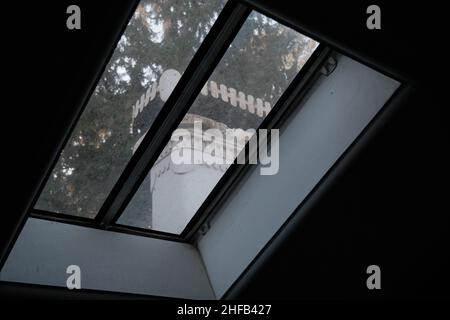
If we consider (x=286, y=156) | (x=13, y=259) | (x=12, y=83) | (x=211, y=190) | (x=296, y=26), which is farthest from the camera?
(x=211, y=190)

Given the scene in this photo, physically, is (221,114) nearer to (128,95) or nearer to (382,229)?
(128,95)

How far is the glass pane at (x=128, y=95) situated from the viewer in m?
2.71

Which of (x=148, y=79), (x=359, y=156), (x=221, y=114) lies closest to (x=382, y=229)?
(x=359, y=156)

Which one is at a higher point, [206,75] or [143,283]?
[206,75]

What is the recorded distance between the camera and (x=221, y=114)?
10.3 feet

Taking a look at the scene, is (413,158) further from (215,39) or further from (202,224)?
(202,224)

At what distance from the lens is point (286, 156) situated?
10.5ft

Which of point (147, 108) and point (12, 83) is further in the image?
point (147, 108)

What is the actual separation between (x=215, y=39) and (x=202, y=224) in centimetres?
109

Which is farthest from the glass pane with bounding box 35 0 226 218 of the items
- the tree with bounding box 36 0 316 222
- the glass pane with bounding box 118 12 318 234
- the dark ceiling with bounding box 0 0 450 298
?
the dark ceiling with bounding box 0 0 450 298

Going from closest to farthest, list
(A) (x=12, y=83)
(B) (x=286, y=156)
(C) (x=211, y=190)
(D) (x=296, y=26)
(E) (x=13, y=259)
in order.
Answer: (A) (x=12, y=83), (D) (x=296, y=26), (E) (x=13, y=259), (B) (x=286, y=156), (C) (x=211, y=190)

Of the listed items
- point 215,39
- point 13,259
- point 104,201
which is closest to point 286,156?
point 215,39

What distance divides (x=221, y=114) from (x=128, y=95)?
1.58ft

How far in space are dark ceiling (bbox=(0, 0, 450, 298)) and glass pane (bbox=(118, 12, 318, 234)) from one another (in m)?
0.50
